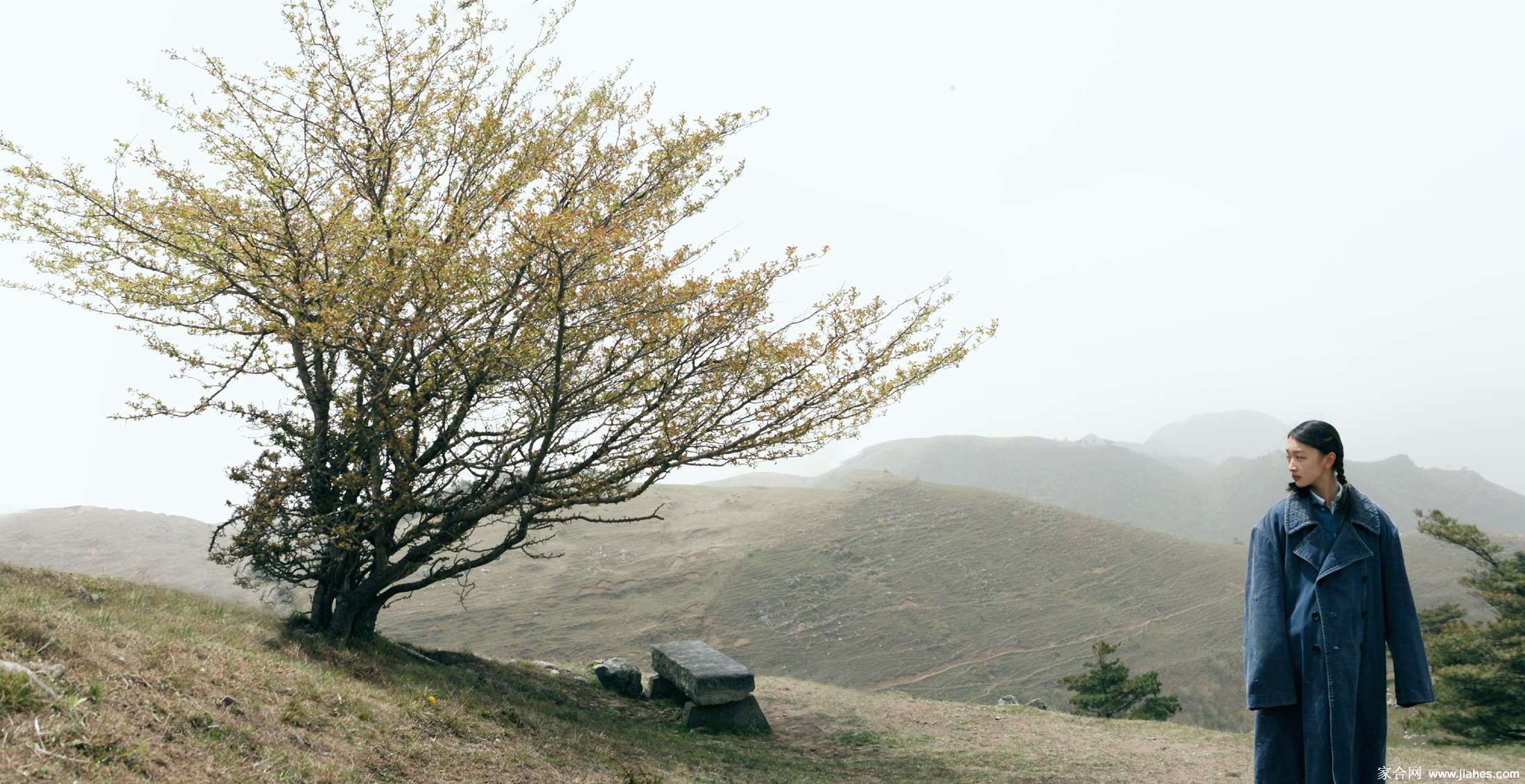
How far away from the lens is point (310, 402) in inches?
392

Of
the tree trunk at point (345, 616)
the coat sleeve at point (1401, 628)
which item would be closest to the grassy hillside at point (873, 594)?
the tree trunk at point (345, 616)

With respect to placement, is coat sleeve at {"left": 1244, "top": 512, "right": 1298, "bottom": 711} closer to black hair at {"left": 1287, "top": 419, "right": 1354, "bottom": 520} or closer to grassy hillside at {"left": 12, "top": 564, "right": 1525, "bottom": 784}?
black hair at {"left": 1287, "top": 419, "right": 1354, "bottom": 520}

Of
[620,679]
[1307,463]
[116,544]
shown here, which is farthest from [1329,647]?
[116,544]

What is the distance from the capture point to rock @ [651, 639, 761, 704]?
35.5 feet

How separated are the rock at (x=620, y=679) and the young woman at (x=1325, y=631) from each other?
10.4 metres

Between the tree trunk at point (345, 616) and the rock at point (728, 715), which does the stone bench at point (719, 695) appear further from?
the tree trunk at point (345, 616)

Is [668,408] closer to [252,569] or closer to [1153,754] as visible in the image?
[252,569]

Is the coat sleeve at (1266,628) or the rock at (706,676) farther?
the rock at (706,676)

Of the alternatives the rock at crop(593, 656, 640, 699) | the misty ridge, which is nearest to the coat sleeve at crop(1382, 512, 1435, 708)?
the rock at crop(593, 656, 640, 699)

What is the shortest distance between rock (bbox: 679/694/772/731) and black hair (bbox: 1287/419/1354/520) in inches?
336

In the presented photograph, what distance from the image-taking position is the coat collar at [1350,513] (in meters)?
3.87

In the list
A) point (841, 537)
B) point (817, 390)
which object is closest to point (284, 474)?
point (817, 390)

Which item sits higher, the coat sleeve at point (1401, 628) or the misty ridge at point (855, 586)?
the coat sleeve at point (1401, 628)

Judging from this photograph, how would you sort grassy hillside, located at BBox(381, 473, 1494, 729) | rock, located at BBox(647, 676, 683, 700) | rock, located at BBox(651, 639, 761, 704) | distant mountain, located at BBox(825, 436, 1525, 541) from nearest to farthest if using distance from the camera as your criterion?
rock, located at BBox(651, 639, 761, 704), rock, located at BBox(647, 676, 683, 700), grassy hillside, located at BBox(381, 473, 1494, 729), distant mountain, located at BBox(825, 436, 1525, 541)
